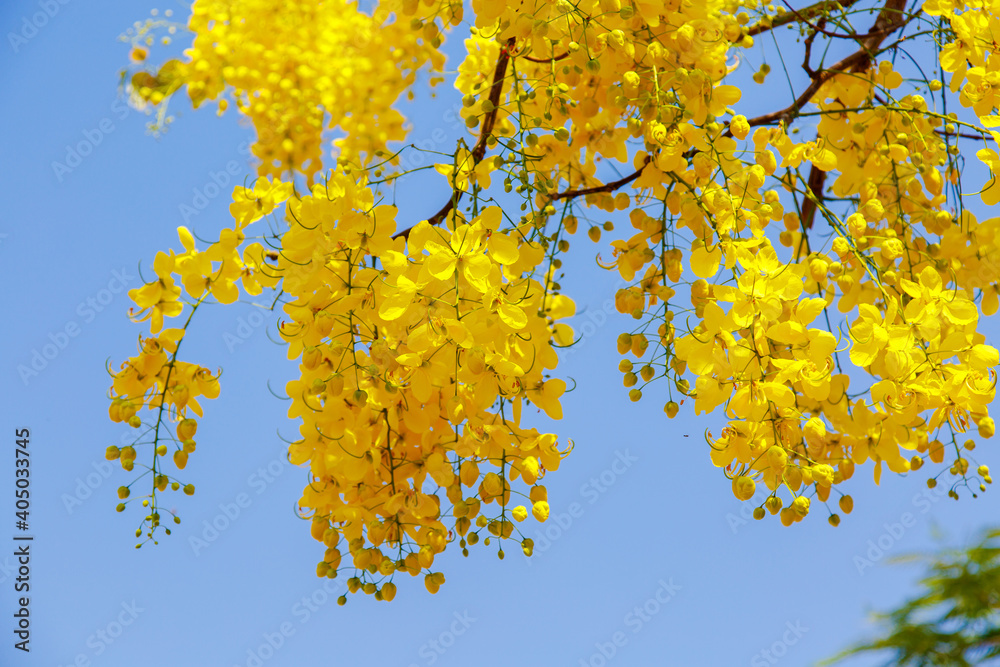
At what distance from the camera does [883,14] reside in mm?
1667

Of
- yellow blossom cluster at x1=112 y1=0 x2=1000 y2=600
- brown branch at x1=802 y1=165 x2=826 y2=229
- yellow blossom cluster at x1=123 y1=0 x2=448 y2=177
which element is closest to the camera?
yellow blossom cluster at x1=112 y1=0 x2=1000 y2=600

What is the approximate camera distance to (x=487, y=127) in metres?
1.40

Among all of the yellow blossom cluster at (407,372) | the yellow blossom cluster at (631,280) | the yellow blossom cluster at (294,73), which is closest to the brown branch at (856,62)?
the yellow blossom cluster at (631,280)

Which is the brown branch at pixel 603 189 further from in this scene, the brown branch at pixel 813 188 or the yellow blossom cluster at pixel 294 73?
the yellow blossom cluster at pixel 294 73

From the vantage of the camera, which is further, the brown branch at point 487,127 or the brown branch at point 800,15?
the brown branch at point 800,15

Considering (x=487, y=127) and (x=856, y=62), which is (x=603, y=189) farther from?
(x=856, y=62)

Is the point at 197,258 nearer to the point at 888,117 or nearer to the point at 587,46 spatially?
the point at 587,46

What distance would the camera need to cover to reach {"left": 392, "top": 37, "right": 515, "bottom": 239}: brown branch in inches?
50.3

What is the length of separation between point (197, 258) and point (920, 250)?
49.7 inches

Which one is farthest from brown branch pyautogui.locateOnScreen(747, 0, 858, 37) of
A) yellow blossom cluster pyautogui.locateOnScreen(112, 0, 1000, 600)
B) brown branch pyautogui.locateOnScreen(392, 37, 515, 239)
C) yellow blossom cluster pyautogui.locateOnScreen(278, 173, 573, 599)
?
yellow blossom cluster pyautogui.locateOnScreen(278, 173, 573, 599)

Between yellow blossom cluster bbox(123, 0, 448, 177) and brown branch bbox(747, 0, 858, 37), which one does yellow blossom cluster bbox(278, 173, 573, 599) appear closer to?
brown branch bbox(747, 0, 858, 37)

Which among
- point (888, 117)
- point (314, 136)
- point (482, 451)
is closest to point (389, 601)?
point (482, 451)

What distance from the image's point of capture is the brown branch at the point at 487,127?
1278 millimetres

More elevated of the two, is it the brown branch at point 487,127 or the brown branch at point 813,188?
the brown branch at point 813,188
